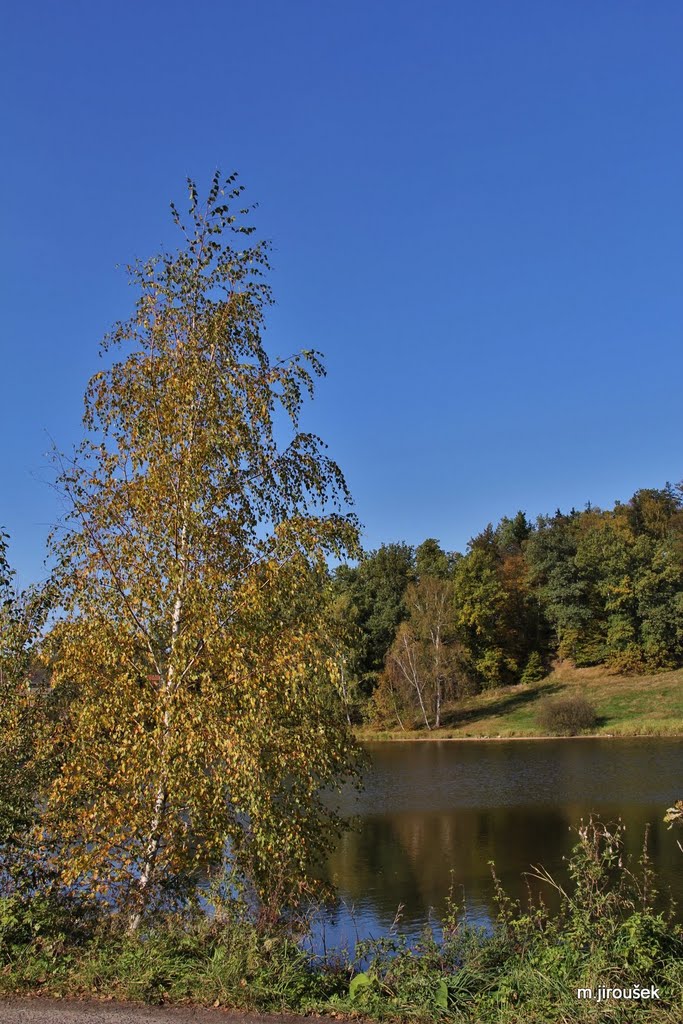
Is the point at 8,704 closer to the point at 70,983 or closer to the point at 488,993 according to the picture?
the point at 70,983

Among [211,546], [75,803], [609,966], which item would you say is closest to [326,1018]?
[609,966]

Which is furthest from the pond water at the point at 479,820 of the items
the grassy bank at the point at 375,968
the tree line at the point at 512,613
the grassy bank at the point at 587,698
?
the tree line at the point at 512,613

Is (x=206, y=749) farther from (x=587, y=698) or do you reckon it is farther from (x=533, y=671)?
(x=533, y=671)

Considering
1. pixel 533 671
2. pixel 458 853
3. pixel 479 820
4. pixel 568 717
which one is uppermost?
pixel 533 671

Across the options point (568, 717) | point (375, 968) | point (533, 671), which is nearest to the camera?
point (375, 968)

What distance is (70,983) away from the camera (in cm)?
690

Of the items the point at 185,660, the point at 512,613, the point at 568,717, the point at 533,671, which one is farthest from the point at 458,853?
the point at 512,613

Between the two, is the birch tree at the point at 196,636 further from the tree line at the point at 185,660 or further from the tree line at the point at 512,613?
the tree line at the point at 512,613

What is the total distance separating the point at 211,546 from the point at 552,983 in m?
5.88

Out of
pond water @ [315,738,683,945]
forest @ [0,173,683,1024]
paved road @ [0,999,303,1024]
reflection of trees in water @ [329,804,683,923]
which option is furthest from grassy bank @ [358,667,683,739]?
paved road @ [0,999,303,1024]

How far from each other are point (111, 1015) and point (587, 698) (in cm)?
5716

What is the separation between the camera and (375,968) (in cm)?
697

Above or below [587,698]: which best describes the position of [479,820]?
below

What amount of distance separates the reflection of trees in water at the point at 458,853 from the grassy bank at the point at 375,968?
5.63m
